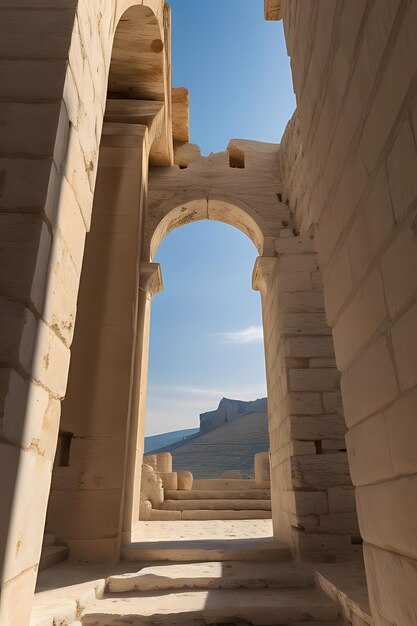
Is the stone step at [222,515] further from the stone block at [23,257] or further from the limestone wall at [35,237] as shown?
the stone block at [23,257]

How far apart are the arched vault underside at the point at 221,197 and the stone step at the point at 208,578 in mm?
4907

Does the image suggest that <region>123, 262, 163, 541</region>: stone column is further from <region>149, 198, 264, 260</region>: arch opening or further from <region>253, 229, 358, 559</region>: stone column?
<region>253, 229, 358, 559</region>: stone column

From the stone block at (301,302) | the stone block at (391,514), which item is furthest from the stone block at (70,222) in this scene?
the stone block at (301,302)

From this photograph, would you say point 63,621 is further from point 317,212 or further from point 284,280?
point 284,280

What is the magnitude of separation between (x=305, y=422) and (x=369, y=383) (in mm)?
3326

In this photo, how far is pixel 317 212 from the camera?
2504 millimetres

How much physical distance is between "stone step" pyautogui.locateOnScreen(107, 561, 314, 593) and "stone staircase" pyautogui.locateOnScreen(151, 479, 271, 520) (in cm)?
439

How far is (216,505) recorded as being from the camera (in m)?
8.48

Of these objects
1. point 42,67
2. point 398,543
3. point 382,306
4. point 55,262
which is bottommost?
point 398,543

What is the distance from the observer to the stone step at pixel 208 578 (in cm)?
355

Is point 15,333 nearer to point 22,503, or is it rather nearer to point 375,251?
point 22,503

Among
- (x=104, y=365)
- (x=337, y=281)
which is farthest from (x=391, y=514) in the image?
(x=104, y=365)

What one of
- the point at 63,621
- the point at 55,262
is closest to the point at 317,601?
the point at 63,621

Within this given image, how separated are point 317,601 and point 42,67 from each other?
12.8ft
